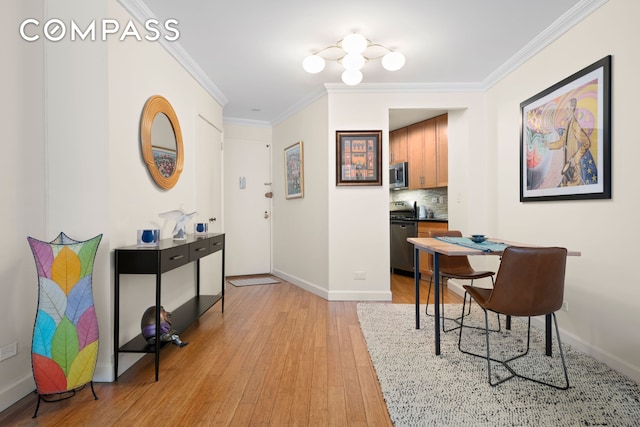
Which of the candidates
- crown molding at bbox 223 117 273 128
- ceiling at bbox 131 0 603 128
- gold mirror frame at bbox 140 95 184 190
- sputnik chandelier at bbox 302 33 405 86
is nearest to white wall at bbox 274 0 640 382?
ceiling at bbox 131 0 603 128

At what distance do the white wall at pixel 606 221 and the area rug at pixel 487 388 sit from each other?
0.21 metres

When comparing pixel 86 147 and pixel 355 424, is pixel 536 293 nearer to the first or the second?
pixel 355 424

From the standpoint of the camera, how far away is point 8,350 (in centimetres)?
173

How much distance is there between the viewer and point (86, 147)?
6.53 ft

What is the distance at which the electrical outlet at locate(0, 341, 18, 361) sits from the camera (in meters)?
1.70

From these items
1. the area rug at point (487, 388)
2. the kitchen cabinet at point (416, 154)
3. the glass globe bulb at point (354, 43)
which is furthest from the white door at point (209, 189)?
the kitchen cabinet at point (416, 154)

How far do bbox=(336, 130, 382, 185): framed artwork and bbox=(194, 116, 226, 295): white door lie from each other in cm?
149

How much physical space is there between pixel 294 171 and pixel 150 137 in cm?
236

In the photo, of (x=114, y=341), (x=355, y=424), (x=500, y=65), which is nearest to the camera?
(x=355, y=424)

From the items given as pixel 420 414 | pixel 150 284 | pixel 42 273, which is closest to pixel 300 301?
pixel 150 284

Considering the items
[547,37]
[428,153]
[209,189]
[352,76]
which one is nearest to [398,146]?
[428,153]

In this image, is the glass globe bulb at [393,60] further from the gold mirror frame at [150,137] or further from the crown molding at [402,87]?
the gold mirror frame at [150,137]

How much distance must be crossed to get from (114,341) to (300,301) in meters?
2.09

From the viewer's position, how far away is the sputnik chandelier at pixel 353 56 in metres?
2.60
